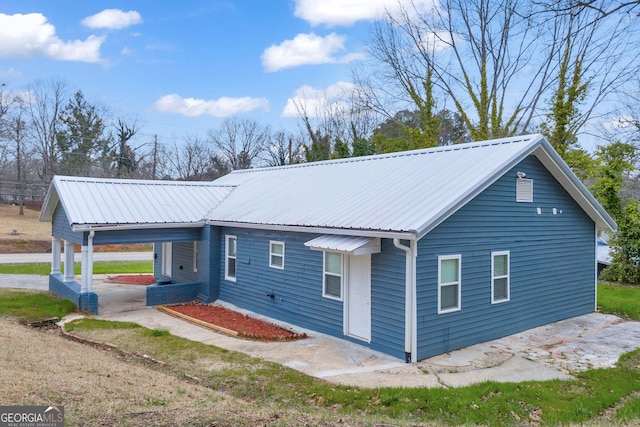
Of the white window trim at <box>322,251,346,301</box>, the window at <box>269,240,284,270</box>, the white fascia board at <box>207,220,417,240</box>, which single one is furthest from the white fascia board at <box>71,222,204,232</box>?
the white window trim at <box>322,251,346,301</box>

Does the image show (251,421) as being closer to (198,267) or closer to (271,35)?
(198,267)

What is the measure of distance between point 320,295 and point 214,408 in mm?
5887

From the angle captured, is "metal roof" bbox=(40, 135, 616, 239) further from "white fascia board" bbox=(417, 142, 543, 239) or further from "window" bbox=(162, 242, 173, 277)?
"window" bbox=(162, 242, 173, 277)

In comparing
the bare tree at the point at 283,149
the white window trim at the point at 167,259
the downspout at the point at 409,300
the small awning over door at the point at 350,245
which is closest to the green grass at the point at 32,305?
the white window trim at the point at 167,259

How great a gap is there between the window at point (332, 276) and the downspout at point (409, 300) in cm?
212

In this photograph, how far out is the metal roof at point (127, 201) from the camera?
46.0 ft

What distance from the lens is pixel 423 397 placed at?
7.51m

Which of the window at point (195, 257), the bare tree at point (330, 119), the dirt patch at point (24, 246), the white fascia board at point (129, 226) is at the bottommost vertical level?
the dirt patch at point (24, 246)

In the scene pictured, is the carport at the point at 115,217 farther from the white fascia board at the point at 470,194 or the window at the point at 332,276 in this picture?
the white fascia board at the point at 470,194

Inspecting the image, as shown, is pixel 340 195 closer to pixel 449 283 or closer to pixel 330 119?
pixel 449 283

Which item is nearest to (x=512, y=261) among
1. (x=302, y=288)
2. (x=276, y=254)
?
(x=302, y=288)

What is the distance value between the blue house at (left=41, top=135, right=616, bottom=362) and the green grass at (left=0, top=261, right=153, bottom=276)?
20.8 feet

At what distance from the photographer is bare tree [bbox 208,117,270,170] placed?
51312 mm

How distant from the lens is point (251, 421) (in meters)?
5.65
